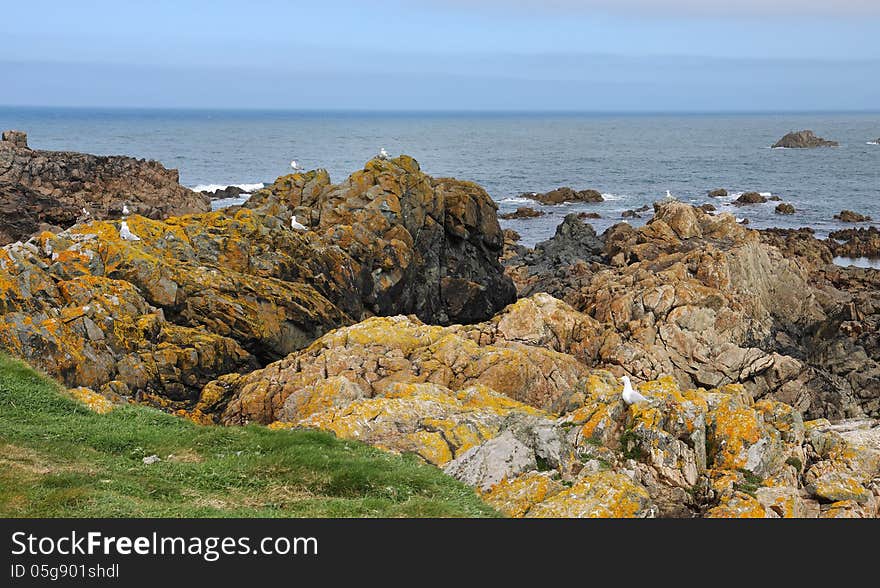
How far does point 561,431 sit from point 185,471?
8.08 metres

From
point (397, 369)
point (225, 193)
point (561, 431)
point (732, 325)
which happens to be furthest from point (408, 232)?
point (225, 193)

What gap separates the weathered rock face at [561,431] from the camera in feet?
45.5

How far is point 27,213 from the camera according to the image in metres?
52.9

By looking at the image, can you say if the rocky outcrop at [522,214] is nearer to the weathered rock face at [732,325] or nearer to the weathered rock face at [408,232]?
the weathered rock face at [408,232]

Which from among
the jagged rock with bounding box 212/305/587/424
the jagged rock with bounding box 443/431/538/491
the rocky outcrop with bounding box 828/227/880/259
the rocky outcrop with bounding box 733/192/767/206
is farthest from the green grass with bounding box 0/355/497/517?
the rocky outcrop with bounding box 733/192/767/206

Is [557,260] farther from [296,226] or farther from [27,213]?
[27,213]

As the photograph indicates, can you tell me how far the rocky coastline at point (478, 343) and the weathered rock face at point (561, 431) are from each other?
0.06 m

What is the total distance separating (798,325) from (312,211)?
27237 millimetres

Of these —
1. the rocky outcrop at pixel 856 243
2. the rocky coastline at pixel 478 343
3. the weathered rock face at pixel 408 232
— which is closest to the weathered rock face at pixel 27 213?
the rocky coastline at pixel 478 343

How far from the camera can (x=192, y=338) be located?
24172 millimetres

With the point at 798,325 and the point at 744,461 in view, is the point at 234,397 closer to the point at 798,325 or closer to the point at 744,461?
the point at 744,461

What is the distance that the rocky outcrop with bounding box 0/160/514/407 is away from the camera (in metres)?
21.7
